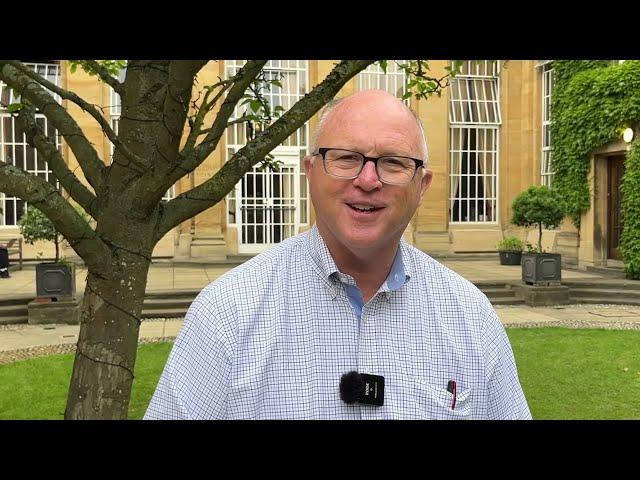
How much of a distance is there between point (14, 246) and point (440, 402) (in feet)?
58.5

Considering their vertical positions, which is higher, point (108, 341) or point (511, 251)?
point (108, 341)

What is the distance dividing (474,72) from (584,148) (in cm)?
467

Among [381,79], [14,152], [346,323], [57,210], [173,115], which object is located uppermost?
[381,79]

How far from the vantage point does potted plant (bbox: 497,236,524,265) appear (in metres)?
17.3

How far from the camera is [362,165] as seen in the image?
160cm

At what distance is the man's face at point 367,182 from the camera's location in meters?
1.59

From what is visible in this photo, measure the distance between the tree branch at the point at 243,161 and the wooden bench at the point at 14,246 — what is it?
13.5 meters

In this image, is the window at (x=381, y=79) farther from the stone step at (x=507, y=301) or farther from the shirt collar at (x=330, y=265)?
the shirt collar at (x=330, y=265)

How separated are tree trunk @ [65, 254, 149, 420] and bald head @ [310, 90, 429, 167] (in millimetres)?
2279

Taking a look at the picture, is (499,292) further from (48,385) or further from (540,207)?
(48,385)

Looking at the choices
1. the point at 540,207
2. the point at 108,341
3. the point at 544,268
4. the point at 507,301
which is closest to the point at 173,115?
the point at 108,341
